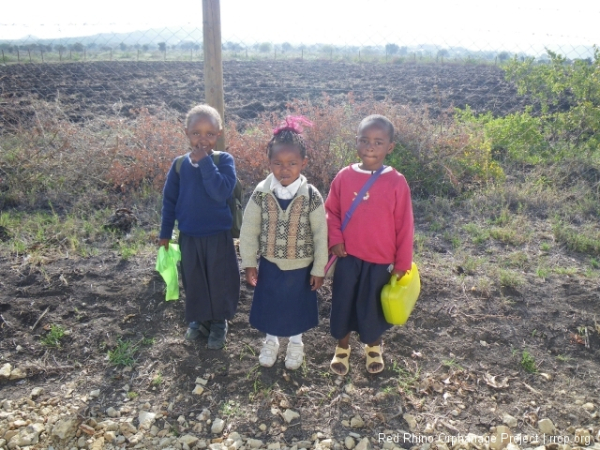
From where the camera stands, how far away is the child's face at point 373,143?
2451 mm

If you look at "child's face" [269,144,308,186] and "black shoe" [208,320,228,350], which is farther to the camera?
"black shoe" [208,320,228,350]

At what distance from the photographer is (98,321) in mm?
3168

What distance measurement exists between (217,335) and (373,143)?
58.1 inches

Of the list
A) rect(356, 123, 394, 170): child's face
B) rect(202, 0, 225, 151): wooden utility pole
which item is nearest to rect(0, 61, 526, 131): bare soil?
rect(202, 0, 225, 151): wooden utility pole

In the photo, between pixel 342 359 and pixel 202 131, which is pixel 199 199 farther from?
pixel 342 359

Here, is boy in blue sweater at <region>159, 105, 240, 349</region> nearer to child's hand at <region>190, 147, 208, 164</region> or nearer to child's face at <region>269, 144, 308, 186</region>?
child's hand at <region>190, 147, 208, 164</region>

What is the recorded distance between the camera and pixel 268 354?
2807 mm

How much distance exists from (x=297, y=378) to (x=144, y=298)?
4.28 feet

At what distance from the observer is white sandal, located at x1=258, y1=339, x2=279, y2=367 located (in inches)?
110

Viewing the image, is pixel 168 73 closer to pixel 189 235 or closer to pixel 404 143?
pixel 404 143

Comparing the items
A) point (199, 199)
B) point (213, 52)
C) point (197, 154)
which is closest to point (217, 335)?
point (199, 199)

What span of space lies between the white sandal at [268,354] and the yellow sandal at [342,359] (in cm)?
33

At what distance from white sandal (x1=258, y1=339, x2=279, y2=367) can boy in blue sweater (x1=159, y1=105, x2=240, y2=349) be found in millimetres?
282

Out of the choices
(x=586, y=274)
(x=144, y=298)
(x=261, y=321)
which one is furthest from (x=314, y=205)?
(x=586, y=274)
